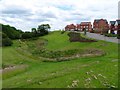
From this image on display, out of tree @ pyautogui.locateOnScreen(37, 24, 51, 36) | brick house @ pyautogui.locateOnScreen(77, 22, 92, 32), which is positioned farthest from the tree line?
brick house @ pyautogui.locateOnScreen(77, 22, 92, 32)

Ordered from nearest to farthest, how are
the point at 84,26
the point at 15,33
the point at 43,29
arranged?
the point at 15,33
the point at 43,29
the point at 84,26

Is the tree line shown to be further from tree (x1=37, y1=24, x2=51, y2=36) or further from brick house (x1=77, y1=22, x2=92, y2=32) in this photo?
brick house (x1=77, y1=22, x2=92, y2=32)

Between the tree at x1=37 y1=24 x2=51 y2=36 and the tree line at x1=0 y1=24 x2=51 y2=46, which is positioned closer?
the tree line at x1=0 y1=24 x2=51 y2=46

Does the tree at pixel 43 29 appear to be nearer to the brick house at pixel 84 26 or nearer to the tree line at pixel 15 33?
the tree line at pixel 15 33

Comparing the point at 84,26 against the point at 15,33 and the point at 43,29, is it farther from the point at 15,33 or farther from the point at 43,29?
the point at 15,33

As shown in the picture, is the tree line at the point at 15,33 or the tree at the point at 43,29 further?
the tree at the point at 43,29

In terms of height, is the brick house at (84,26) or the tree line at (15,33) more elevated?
the brick house at (84,26)

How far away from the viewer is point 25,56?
158 feet

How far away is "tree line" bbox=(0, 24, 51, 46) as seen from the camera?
2576 inches

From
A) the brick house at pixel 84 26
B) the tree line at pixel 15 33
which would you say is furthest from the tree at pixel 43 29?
the brick house at pixel 84 26

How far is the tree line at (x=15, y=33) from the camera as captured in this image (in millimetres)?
65438

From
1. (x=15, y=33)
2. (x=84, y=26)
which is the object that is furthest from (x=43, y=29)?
(x=84, y=26)

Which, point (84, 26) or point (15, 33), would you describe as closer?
point (15, 33)

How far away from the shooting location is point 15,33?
278 feet
